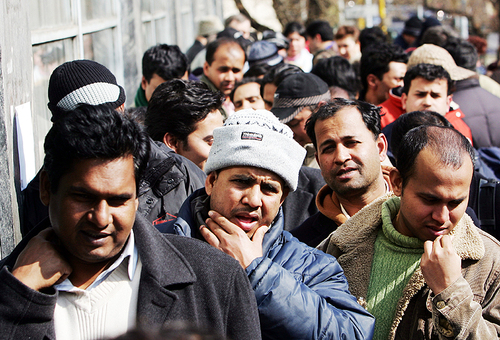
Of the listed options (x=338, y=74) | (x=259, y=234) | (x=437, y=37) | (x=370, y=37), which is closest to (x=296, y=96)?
(x=338, y=74)

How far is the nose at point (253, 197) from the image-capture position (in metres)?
2.39

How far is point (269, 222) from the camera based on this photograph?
2.46 m

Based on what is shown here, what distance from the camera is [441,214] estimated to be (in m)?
2.48

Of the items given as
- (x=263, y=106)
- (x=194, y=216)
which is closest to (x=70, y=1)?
(x=263, y=106)

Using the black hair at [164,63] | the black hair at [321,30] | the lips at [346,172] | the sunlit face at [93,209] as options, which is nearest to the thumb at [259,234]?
the sunlit face at [93,209]

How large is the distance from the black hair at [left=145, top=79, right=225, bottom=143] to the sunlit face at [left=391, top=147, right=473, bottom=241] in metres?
1.61

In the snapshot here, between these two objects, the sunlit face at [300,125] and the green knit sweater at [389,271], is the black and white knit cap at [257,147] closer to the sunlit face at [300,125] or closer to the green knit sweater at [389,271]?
the green knit sweater at [389,271]

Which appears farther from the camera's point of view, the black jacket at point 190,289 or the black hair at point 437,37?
the black hair at point 437,37

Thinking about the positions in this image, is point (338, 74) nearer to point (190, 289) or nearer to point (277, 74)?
point (277, 74)

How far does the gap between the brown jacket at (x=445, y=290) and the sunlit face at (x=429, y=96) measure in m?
2.37

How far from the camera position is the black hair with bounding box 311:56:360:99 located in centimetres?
613

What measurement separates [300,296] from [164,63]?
12.7 feet

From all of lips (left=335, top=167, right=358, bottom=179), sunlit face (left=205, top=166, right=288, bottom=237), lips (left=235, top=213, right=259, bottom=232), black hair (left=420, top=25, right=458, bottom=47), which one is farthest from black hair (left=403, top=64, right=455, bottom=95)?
black hair (left=420, top=25, right=458, bottom=47)

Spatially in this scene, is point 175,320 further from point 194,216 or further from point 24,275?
point 194,216
